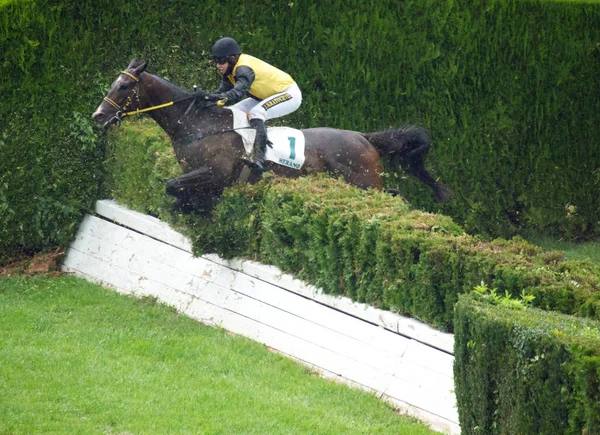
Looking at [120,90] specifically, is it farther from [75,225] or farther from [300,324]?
[300,324]

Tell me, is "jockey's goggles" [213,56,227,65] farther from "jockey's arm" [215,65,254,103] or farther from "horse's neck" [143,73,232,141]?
"horse's neck" [143,73,232,141]

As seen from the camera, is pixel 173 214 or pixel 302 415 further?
pixel 173 214

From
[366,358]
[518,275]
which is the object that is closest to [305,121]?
[366,358]

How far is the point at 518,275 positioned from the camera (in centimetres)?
659

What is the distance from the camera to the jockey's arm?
983 centimetres

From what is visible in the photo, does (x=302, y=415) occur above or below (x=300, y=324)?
above

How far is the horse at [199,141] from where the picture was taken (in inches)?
397

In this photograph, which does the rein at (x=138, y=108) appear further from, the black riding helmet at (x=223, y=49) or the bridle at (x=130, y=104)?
the black riding helmet at (x=223, y=49)

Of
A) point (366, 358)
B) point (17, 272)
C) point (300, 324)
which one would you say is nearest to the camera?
point (366, 358)

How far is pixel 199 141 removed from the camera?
10289mm

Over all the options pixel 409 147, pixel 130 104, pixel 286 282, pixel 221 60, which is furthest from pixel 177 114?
pixel 409 147

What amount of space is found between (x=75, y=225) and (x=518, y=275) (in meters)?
6.61

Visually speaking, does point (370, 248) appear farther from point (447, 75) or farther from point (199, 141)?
point (447, 75)

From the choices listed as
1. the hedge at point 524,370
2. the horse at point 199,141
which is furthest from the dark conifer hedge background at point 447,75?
the hedge at point 524,370
